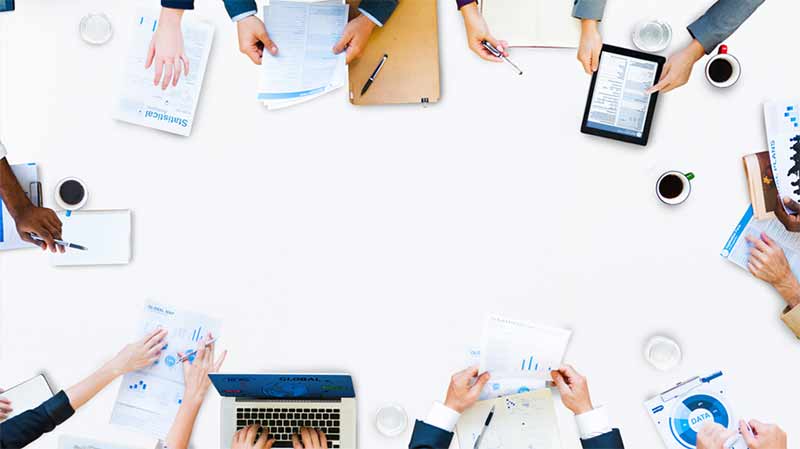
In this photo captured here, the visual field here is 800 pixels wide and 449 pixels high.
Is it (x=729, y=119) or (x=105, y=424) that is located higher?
(x=729, y=119)

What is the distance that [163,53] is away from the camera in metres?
1.68

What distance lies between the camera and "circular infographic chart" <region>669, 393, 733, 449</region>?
1.65 m

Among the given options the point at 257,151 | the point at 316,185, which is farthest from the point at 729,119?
the point at 257,151

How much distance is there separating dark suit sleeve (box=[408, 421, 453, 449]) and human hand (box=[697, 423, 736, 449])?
58cm

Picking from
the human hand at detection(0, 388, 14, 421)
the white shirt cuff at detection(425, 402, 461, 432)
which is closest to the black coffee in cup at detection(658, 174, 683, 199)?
the white shirt cuff at detection(425, 402, 461, 432)

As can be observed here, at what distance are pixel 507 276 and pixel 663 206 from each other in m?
0.40

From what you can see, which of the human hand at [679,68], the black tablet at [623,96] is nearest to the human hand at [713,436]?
the black tablet at [623,96]

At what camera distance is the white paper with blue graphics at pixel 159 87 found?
5.62 feet

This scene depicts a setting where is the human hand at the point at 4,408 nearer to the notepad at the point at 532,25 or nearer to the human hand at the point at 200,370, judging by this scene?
the human hand at the point at 200,370

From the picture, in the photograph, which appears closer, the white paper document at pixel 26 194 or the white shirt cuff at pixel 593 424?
the white shirt cuff at pixel 593 424

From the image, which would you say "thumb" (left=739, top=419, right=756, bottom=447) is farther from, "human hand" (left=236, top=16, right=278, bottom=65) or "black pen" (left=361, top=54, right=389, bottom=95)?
"human hand" (left=236, top=16, right=278, bottom=65)

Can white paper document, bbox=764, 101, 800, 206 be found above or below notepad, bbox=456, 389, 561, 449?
above

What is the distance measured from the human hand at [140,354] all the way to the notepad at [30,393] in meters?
0.18

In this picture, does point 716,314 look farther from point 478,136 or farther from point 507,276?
point 478,136
